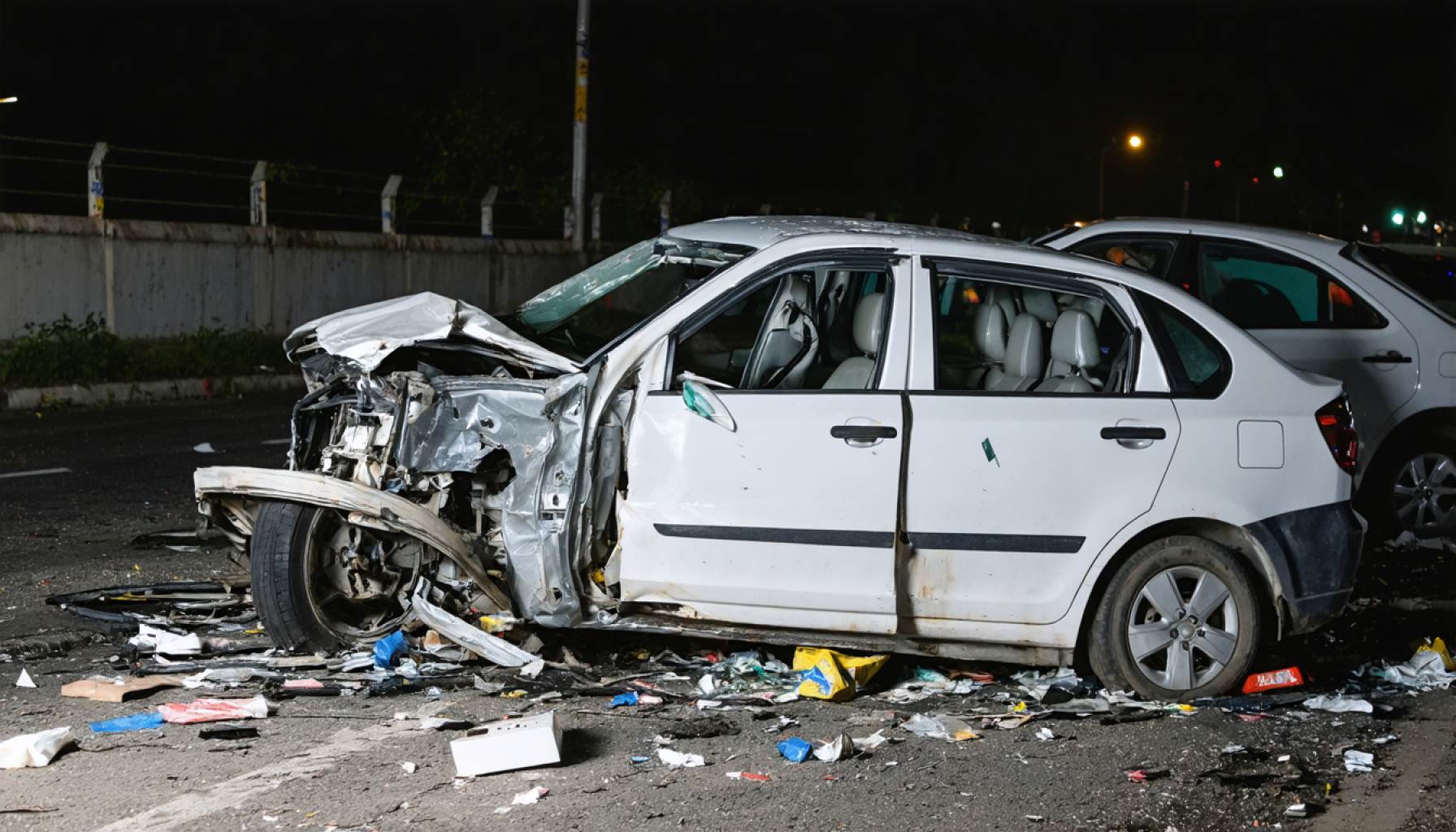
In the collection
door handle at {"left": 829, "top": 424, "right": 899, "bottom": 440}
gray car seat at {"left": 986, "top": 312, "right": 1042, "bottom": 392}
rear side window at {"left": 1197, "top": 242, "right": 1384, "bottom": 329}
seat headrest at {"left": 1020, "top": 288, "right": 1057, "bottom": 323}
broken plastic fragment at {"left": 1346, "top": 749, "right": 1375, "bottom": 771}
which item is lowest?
broken plastic fragment at {"left": 1346, "top": 749, "right": 1375, "bottom": 771}

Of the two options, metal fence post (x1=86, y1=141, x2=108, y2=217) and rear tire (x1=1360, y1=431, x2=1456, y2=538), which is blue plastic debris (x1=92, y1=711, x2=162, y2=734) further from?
metal fence post (x1=86, y1=141, x2=108, y2=217)

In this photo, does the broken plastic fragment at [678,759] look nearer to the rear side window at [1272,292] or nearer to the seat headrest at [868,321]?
the seat headrest at [868,321]

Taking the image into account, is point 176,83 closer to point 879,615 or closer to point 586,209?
point 586,209

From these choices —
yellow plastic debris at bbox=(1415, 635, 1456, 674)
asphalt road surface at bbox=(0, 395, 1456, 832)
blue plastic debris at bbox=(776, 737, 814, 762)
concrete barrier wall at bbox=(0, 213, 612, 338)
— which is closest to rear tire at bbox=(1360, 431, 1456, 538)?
yellow plastic debris at bbox=(1415, 635, 1456, 674)

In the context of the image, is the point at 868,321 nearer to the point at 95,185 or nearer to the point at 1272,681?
the point at 1272,681

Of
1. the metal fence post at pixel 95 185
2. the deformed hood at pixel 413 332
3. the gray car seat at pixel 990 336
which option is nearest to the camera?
the deformed hood at pixel 413 332

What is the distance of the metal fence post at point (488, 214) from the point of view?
24641 millimetres

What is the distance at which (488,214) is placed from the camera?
81.7 feet

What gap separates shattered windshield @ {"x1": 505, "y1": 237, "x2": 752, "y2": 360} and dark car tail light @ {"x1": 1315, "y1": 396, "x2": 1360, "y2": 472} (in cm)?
235

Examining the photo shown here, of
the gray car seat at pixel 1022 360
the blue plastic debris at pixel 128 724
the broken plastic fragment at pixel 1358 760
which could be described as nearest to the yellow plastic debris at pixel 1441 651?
the broken plastic fragment at pixel 1358 760

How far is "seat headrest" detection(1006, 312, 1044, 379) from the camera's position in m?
6.27

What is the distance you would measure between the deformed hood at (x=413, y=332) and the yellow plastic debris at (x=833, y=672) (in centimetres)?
137

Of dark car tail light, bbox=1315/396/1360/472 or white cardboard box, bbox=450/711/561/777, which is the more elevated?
dark car tail light, bbox=1315/396/1360/472

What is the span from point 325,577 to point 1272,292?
5591mm
